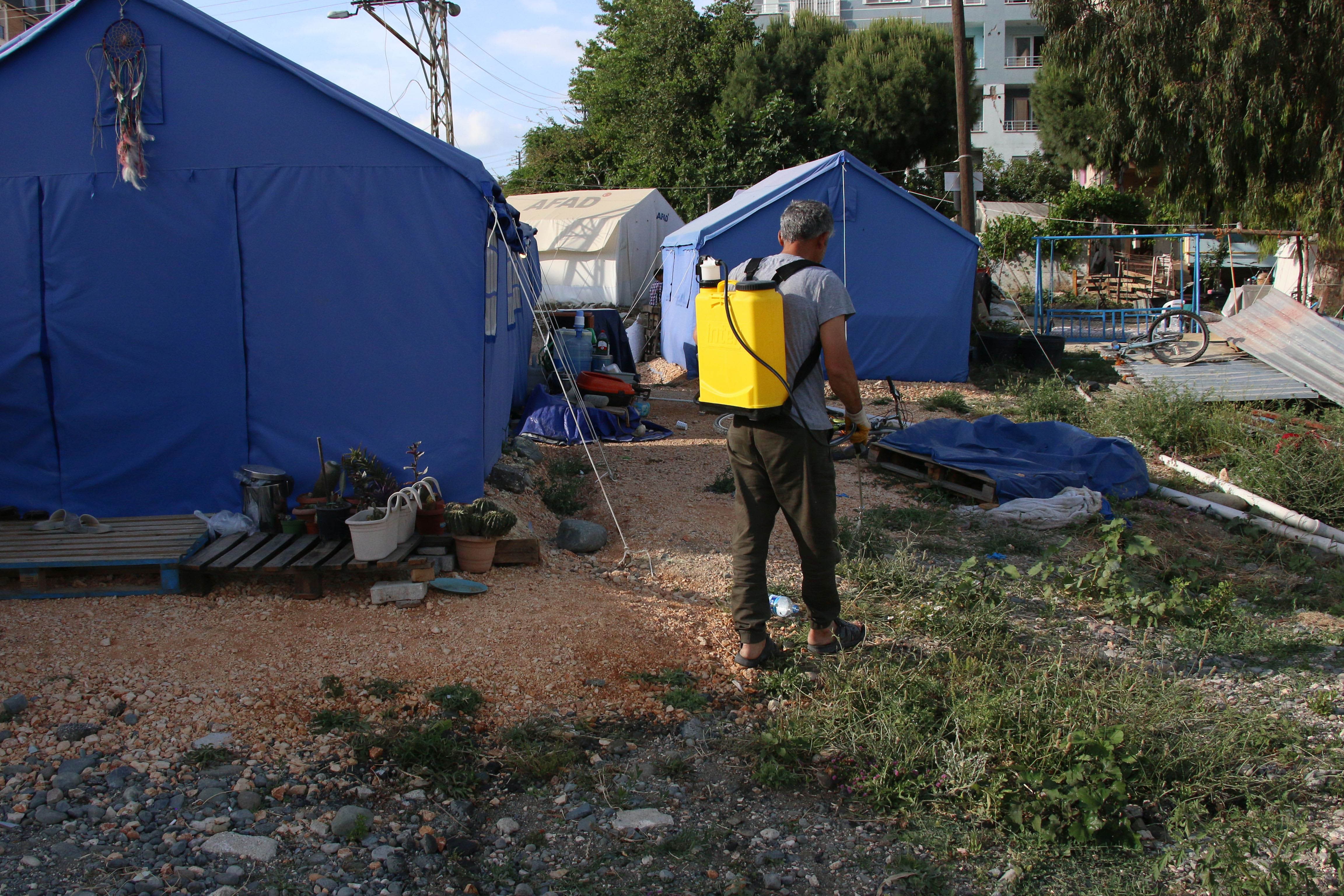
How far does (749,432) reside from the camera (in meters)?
3.94

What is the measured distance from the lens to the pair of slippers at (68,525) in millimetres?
5594

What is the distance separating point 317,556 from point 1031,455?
18.5ft

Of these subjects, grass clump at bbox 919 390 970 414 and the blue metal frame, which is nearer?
grass clump at bbox 919 390 970 414

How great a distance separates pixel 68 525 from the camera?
18.7 ft

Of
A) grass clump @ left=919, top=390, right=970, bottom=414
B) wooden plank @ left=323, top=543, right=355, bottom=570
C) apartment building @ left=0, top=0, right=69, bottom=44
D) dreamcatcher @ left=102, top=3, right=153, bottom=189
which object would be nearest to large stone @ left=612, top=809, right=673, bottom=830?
wooden plank @ left=323, top=543, right=355, bottom=570

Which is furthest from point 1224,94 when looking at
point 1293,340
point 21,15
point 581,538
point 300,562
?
point 21,15

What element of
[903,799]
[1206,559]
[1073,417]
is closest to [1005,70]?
[1073,417]

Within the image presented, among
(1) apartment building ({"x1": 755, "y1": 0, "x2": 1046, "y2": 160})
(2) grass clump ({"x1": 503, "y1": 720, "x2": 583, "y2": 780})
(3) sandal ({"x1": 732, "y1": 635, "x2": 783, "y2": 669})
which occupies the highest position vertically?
(1) apartment building ({"x1": 755, "y1": 0, "x2": 1046, "y2": 160})

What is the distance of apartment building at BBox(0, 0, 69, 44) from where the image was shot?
1783cm

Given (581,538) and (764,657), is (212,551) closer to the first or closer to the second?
(581,538)

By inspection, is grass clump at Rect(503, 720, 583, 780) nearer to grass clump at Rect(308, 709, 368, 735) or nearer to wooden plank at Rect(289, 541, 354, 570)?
grass clump at Rect(308, 709, 368, 735)

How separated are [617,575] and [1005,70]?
40.6 meters

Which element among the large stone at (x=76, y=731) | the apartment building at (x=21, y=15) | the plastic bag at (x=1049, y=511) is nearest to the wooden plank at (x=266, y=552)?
the large stone at (x=76, y=731)

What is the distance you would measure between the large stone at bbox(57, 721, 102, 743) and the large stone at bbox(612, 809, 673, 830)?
215 centimetres
